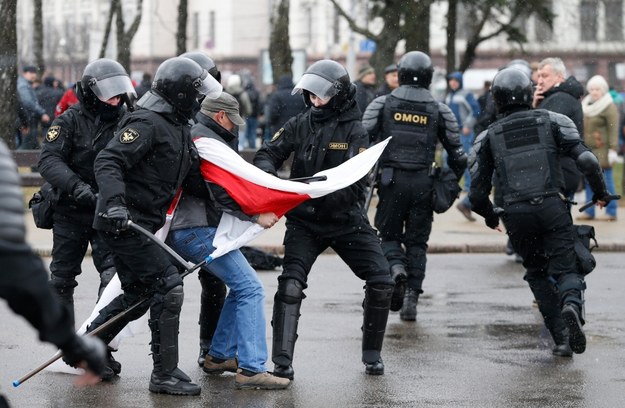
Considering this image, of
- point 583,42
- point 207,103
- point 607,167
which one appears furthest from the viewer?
point 583,42

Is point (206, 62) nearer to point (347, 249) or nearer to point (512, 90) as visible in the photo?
point (347, 249)

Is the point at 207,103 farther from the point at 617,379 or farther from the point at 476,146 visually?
the point at 617,379

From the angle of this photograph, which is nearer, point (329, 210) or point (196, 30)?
point (329, 210)

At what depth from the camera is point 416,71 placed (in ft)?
31.7

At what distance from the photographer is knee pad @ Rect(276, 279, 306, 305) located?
757cm

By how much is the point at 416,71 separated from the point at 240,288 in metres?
2.95

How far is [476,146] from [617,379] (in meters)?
1.71

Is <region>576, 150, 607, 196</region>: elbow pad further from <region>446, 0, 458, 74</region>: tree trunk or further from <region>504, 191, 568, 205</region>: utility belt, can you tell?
<region>446, 0, 458, 74</region>: tree trunk

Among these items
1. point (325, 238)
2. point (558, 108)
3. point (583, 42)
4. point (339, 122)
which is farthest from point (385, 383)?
point (583, 42)

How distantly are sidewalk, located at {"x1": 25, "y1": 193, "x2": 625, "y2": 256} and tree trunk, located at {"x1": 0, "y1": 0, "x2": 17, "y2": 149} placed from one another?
11.5 feet

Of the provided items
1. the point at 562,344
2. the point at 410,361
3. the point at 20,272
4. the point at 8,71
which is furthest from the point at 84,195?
the point at 8,71

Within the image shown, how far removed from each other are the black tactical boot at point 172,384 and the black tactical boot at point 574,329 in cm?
227

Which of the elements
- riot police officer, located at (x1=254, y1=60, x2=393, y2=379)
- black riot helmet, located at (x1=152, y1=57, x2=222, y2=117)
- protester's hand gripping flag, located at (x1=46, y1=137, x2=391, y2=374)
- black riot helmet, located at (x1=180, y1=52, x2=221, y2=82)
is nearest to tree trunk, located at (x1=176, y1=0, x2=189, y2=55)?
black riot helmet, located at (x1=180, y1=52, x2=221, y2=82)

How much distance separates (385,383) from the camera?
753cm
